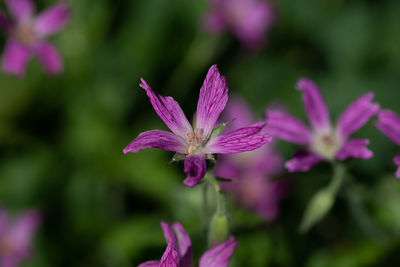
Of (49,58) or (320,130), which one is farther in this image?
(49,58)

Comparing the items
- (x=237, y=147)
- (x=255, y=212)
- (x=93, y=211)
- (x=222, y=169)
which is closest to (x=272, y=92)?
(x=222, y=169)

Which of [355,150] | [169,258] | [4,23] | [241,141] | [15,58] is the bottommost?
[355,150]

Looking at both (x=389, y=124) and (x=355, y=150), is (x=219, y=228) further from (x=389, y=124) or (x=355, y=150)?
(x=389, y=124)

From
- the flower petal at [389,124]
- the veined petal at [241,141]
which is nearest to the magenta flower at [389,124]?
the flower petal at [389,124]

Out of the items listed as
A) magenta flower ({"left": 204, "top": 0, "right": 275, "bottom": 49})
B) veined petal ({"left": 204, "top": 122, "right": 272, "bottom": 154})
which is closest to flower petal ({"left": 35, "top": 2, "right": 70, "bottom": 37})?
magenta flower ({"left": 204, "top": 0, "right": 275, "bottom": 49})

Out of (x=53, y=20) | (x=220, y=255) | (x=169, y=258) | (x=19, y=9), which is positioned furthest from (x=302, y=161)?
(x=19, y=9)

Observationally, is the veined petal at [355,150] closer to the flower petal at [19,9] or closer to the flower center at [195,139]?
the flower center at [195,139]

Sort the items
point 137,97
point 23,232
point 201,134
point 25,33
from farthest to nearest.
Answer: point 137,97
point 23,232
point 25,33
point 201,134
